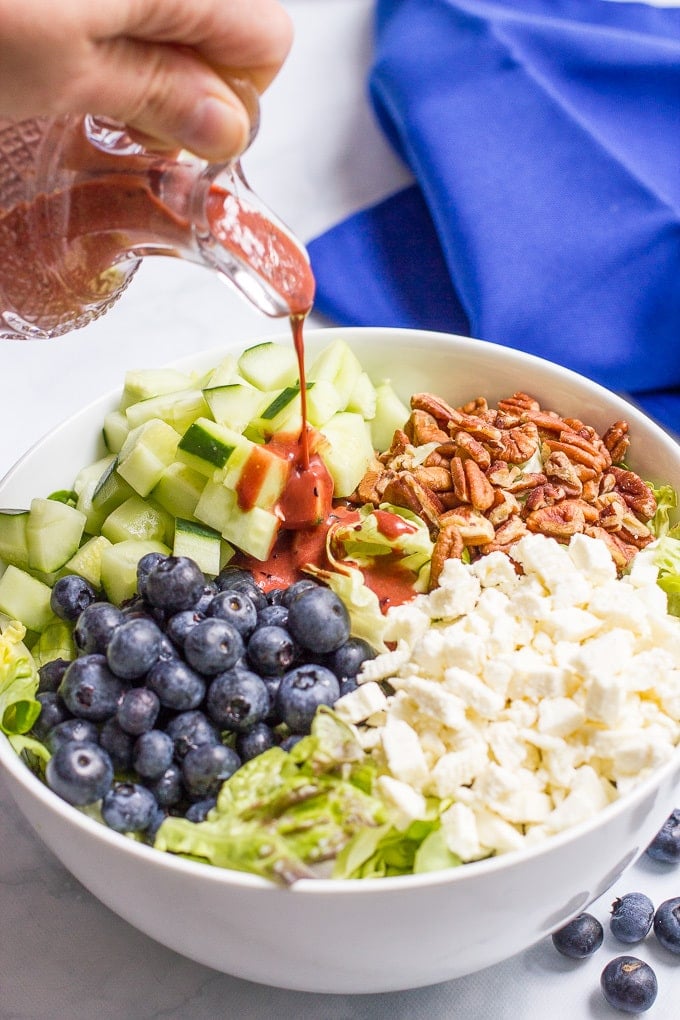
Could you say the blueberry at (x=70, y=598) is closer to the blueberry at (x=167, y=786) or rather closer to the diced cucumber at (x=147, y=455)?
the diced cucumber at (x=147, y=455)

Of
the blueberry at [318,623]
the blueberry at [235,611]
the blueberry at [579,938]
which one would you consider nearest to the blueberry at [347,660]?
the blueberry at [318,623]

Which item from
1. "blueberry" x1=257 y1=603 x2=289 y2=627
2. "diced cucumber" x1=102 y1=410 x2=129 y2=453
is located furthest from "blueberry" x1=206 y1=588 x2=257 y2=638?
"diced cucumber" x1=102 y1=410 x2=129 y2=453

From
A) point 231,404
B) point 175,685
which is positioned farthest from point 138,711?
point 231,404

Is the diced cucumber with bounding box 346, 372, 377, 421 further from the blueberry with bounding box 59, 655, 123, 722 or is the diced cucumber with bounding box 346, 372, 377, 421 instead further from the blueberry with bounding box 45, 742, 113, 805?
the blueberry with bounding box 45, 742, 113, 805

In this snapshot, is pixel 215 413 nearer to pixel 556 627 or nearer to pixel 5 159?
pixel 5 159

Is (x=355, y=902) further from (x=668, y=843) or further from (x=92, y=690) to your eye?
(x=668, y=843)
